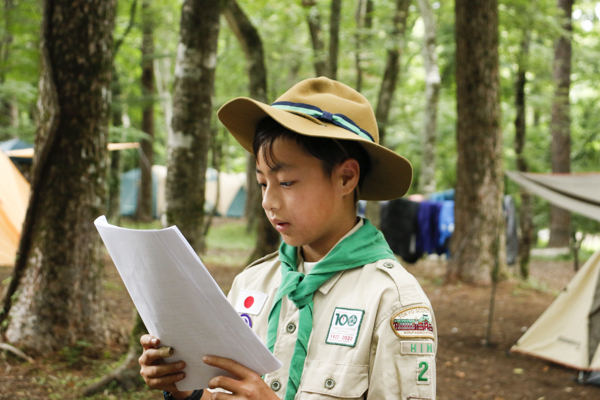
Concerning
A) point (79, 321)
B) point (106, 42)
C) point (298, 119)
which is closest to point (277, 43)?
point (106, 42)

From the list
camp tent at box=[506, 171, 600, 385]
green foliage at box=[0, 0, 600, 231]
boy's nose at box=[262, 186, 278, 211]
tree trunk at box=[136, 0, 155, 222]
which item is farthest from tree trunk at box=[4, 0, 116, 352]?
tree trunk at box=[136, 0, 155, 222]

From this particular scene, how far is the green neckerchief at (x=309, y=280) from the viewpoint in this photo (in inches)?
50.4

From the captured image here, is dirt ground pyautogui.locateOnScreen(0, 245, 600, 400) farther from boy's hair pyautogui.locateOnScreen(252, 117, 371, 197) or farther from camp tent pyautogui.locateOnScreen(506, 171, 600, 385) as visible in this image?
boy's hair pyautogui.locateOnScreen(252, 117, 371, 197)

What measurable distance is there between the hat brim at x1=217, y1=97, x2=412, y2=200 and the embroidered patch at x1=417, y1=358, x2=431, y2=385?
506 millimetres

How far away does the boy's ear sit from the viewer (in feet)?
4.58

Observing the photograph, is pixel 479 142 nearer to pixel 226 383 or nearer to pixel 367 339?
pixel 367 339

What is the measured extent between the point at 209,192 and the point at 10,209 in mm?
16773

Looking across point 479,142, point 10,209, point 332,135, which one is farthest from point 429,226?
point 332,135

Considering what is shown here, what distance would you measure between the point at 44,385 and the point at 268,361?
309cm

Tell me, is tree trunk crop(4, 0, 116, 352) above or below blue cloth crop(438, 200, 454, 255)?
above

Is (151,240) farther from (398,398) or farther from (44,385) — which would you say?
(44,385)

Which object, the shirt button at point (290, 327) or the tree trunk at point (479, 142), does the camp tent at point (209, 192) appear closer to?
the tree trunk at point (479, 142)

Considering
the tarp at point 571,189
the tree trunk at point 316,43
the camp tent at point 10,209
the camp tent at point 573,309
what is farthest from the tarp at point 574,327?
the camp tent at point 10,209

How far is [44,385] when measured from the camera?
3.56m
